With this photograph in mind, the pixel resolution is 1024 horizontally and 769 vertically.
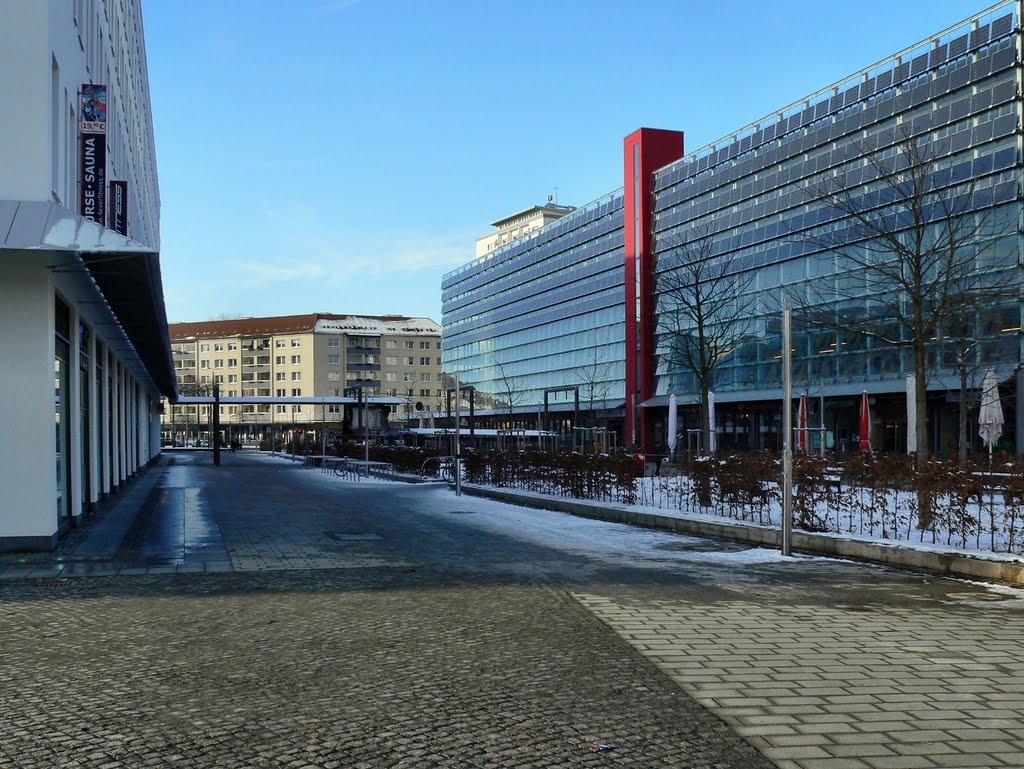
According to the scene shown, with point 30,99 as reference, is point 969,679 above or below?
below

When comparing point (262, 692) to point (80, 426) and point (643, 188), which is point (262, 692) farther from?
point (643, 188)

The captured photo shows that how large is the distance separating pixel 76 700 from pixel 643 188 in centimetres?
6803

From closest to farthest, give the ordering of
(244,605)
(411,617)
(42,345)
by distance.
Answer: (411,617)
(244,605)
(42,345)

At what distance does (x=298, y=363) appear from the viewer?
144 metres

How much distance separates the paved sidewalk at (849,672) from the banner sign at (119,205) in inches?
495

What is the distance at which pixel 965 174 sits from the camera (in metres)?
42.8

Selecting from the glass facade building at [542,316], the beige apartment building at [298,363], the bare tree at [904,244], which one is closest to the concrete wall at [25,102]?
the bare tree at [904,244]

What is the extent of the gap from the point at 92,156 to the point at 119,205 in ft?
10.2

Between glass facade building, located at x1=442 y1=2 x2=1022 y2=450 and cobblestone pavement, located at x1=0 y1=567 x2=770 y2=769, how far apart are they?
54.3 ft

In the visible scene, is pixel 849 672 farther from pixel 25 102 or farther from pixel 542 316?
pixel 542 316

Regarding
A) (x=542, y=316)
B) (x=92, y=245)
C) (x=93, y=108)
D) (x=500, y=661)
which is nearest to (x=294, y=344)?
(x=542, y=316)

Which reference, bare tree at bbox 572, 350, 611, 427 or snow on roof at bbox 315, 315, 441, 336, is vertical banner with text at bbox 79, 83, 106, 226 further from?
snow on roof at bbox 315, 315, 441, 336

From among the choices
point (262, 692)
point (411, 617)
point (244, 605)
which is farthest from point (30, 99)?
point (262, 692)

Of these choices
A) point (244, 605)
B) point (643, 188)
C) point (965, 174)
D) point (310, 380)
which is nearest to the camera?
point (244, 605)
